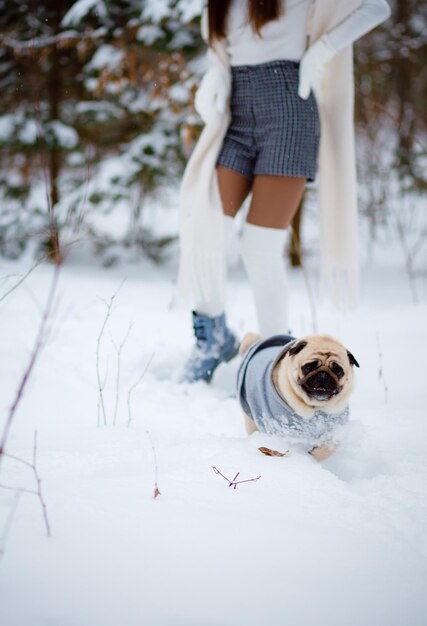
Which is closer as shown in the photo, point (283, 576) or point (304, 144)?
point (283, 576)

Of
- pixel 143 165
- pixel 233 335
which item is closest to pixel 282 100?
pixel 233 335

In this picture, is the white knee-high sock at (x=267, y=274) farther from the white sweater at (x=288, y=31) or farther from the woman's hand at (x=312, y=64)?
the white sweater at (x=288, y=31)

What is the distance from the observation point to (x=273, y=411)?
1306 mm

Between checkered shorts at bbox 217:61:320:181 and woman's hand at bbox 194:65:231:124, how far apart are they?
50 millimetres

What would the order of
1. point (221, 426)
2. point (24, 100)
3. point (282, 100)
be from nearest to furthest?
point (221, 426) → point (282, 100) → point (24, 100)

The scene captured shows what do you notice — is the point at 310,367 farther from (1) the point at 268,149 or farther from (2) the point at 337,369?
(1) the point at 268,149

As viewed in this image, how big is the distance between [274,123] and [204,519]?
1434mm

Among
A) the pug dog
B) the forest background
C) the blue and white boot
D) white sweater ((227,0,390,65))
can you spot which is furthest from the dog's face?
the forest background

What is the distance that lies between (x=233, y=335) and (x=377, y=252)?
3.98 meters

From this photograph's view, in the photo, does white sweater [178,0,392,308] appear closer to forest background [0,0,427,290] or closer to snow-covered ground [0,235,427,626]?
snow-covered ground [0,235,427,626]

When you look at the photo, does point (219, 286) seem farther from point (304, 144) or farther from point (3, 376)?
point (3, 376)

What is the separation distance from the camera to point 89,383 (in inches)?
79.1

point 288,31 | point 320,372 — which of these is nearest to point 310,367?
point 320,372

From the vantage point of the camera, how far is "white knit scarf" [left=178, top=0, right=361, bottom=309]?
1.98 meters
